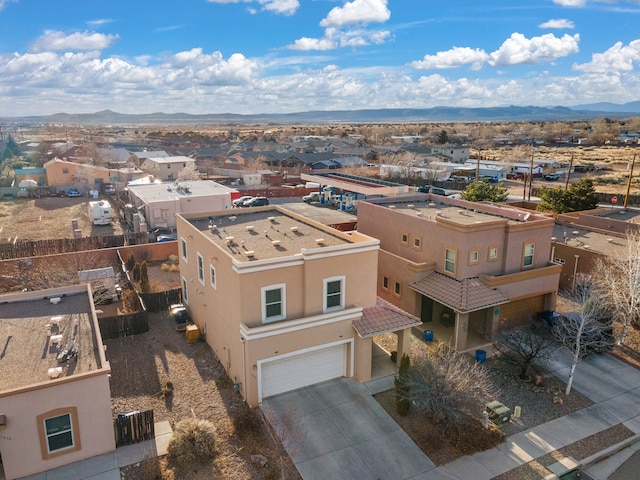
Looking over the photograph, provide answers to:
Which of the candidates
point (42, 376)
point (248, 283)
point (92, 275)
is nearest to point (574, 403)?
point (248, 283)

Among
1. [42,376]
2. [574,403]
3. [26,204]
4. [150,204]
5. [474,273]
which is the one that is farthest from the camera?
[26,204]

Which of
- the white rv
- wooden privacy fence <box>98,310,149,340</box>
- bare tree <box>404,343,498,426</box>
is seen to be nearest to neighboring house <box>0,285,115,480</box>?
wooden privacy fence <box>98,310,149,340</box>

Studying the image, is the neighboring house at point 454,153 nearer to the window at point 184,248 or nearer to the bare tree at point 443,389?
the window at point 184,248

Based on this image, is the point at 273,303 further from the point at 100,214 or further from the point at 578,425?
the point at 100,214

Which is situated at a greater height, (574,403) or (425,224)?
(425,224)

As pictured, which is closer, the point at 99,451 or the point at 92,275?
the point at 99,451

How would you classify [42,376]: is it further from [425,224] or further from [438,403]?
[425,224]
